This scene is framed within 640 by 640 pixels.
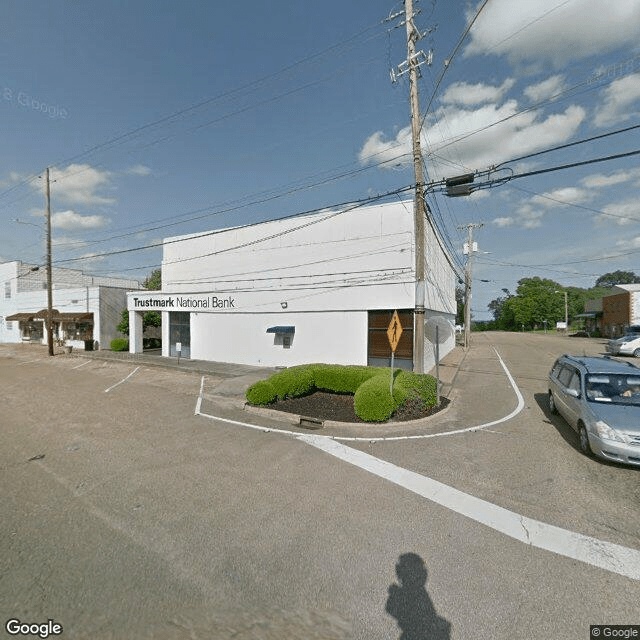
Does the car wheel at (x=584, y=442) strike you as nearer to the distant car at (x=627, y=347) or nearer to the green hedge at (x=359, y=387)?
the green hedge at (x=359, y=387)

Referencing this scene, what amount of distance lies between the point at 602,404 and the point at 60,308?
116 ft

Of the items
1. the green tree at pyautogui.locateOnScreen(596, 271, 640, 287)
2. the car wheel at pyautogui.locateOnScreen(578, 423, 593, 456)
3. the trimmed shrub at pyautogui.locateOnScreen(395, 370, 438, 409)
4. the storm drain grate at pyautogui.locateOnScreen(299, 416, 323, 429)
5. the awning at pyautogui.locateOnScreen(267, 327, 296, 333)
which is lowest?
the storm drain grate at pyautogui.locateOnScreen(299, 416, 323, 429)

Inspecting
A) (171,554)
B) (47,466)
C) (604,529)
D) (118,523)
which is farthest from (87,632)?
(604,529)

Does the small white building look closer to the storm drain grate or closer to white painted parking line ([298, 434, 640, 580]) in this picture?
the storm drain grate

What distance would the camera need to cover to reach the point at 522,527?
3.85 metres

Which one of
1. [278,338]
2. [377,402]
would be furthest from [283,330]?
[377,402]

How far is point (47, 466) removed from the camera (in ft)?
18.4

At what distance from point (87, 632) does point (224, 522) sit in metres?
1.57

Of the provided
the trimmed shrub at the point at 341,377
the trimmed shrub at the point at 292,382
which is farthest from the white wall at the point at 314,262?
the trimmed shrub at the point at 292,382

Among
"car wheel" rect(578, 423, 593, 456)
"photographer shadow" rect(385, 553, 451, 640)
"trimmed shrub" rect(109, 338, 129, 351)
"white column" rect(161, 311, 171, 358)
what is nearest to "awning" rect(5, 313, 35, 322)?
"trimmed shrub" rect(109, 338, 129, 351)

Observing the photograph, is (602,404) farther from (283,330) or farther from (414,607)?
(283,330)

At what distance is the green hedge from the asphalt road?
48.7 inches

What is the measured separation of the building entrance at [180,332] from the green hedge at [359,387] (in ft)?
41.0

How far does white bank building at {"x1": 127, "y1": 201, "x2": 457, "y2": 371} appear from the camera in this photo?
13820mm
